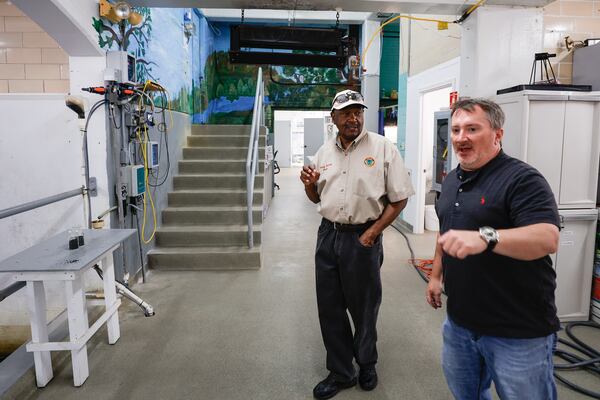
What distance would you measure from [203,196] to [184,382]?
305 centimetres

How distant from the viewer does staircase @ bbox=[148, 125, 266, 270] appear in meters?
4.34

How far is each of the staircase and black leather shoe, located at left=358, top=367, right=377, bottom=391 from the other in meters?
2.29


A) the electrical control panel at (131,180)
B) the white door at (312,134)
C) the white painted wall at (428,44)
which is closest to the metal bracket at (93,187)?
the electrical control panel at (131,180)

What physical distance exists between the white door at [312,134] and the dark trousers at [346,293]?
12.6 m

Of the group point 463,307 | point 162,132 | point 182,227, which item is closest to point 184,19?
point 162,132

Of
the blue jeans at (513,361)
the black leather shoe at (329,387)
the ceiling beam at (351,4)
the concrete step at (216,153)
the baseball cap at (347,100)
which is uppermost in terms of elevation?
the ceiling beam at (351,4)

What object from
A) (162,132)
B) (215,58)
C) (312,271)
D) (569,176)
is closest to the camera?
(569,176)

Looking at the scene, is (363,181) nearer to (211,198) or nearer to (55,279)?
(55,279)

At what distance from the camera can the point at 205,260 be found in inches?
171

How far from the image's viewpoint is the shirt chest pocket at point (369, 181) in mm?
2047

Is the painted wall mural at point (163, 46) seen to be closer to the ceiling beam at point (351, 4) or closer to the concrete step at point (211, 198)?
the ceiling beam at point (351, 4)

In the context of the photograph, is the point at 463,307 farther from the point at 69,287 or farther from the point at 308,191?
the point at 69,287

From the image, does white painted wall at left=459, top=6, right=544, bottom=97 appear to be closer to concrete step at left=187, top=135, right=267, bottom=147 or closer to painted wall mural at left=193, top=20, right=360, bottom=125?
concrete step at left=187, top=135, right=267, bottom=147

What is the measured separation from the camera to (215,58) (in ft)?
30.8
